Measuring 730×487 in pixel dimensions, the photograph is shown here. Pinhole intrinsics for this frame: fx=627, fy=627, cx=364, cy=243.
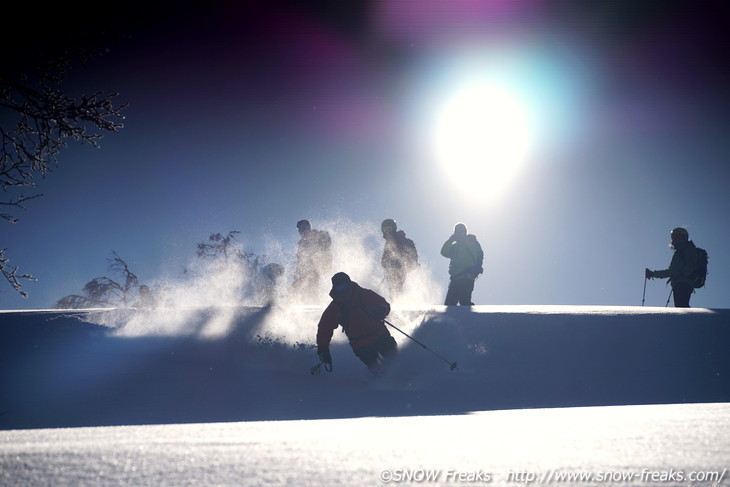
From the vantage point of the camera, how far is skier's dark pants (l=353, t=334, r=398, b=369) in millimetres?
9688

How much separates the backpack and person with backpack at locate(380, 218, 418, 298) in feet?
22.0

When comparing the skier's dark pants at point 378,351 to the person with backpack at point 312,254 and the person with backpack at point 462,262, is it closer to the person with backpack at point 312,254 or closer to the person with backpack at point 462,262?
the person with backpack at point 462,262

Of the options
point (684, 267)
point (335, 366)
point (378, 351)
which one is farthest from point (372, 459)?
point (684, 267)

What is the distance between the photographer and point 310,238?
16.3 meters

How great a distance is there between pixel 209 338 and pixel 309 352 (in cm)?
203

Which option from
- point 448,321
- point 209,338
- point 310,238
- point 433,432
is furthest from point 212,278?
point 433,432

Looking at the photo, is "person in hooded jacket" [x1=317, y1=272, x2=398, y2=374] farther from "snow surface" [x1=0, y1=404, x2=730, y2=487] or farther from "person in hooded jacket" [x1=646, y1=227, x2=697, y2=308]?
"person in hooded jacket" [x1=646, y1=227, x2=697, y2=308]

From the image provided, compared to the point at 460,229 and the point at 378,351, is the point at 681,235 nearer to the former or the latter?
the point at 460,229

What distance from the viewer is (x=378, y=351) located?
389 inches

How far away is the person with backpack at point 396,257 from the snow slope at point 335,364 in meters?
4.34

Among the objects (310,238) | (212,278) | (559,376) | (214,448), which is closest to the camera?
(214,448)

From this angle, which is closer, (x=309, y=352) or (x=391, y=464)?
(x=391, y=464)

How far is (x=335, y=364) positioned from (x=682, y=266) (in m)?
8.47

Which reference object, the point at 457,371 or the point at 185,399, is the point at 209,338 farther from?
the point at 457,371
